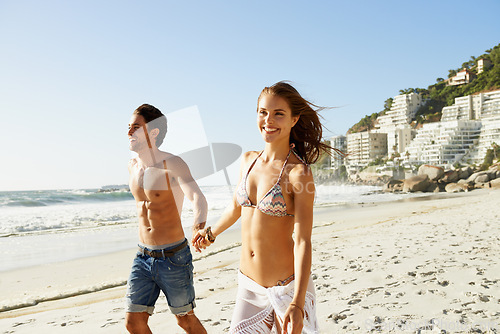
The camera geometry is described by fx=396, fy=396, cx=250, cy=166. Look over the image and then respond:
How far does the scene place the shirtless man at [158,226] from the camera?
10.0 feet

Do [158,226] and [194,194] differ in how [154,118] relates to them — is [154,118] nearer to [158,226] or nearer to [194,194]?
[194,194]

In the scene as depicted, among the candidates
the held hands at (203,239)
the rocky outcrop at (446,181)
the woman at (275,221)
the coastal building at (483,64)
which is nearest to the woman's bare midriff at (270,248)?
the woman at (275,221)

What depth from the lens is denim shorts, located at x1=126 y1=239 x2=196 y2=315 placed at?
305cm

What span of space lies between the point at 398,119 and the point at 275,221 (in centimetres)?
14929

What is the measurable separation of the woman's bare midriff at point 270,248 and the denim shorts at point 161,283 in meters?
1.11

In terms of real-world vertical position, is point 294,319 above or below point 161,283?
above

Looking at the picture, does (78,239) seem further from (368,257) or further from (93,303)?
(368,257)

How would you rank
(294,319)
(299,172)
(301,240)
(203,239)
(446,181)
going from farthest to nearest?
(446,181), (203,239), (299,172), (301,240), (294,319)

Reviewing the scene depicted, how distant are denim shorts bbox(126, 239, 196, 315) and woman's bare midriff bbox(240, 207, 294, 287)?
1.11m

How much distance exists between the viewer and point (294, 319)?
1.77 meters

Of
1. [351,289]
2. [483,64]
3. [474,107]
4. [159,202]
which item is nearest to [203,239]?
[159,202]

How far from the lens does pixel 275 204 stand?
207cm

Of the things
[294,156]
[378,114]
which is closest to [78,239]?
[294,156]

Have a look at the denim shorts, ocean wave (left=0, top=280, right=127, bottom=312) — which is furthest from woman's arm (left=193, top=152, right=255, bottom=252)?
ocean wave (left=0, top=280, right=127, bottom=312)
